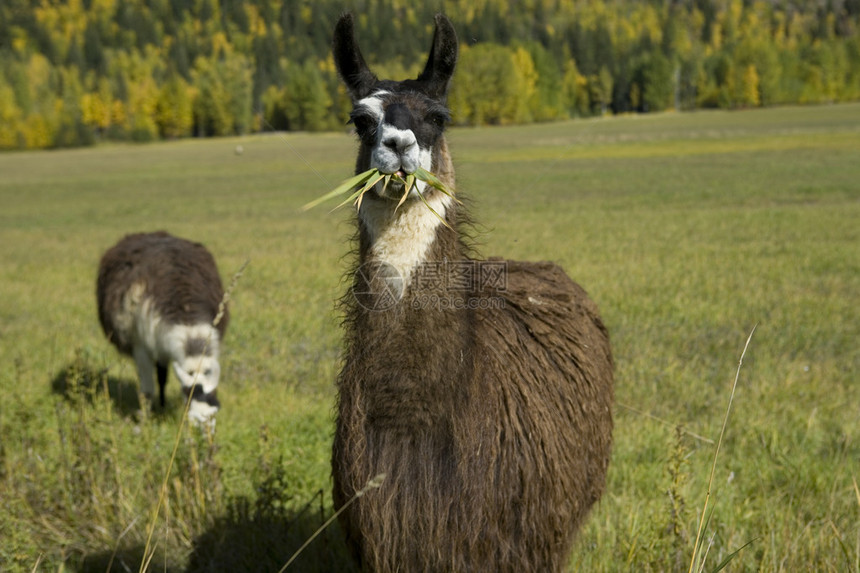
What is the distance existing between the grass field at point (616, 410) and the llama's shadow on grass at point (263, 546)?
0.01 m

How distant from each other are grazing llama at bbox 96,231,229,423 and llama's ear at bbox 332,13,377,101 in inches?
117

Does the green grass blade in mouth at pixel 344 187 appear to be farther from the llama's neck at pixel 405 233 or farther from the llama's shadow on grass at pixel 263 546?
the llama's shadow on grass at pixel 263 546

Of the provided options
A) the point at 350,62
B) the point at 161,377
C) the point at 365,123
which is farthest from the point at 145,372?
the point at 365,123

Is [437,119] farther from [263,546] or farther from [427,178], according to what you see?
[263,546]

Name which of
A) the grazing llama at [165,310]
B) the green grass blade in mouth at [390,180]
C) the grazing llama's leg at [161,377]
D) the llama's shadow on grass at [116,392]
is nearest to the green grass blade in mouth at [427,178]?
the green grass blade in mouth at [390,180]

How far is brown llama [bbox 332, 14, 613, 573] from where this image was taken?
2.63 metres

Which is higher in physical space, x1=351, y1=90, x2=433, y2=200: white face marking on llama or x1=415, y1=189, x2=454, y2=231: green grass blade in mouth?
x1=351, y1=90, x2=433, y2=200: white face marking on llama

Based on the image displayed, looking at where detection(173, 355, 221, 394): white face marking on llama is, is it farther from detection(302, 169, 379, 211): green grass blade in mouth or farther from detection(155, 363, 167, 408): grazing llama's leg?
detection(302, 169, 379, 211): green grass blade in mouth

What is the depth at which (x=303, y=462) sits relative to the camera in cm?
460

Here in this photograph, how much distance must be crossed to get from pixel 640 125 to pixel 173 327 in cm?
6325

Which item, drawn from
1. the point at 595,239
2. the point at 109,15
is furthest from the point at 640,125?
the point at 109,15

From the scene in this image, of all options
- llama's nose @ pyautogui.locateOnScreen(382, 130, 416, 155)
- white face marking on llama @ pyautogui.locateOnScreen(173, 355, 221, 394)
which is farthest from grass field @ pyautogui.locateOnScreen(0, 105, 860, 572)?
llama's nose @ pyautogui.locateOnScreen(382, 130, 416, 155)

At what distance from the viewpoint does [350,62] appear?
2.97 metres

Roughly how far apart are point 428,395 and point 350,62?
1.43 m
